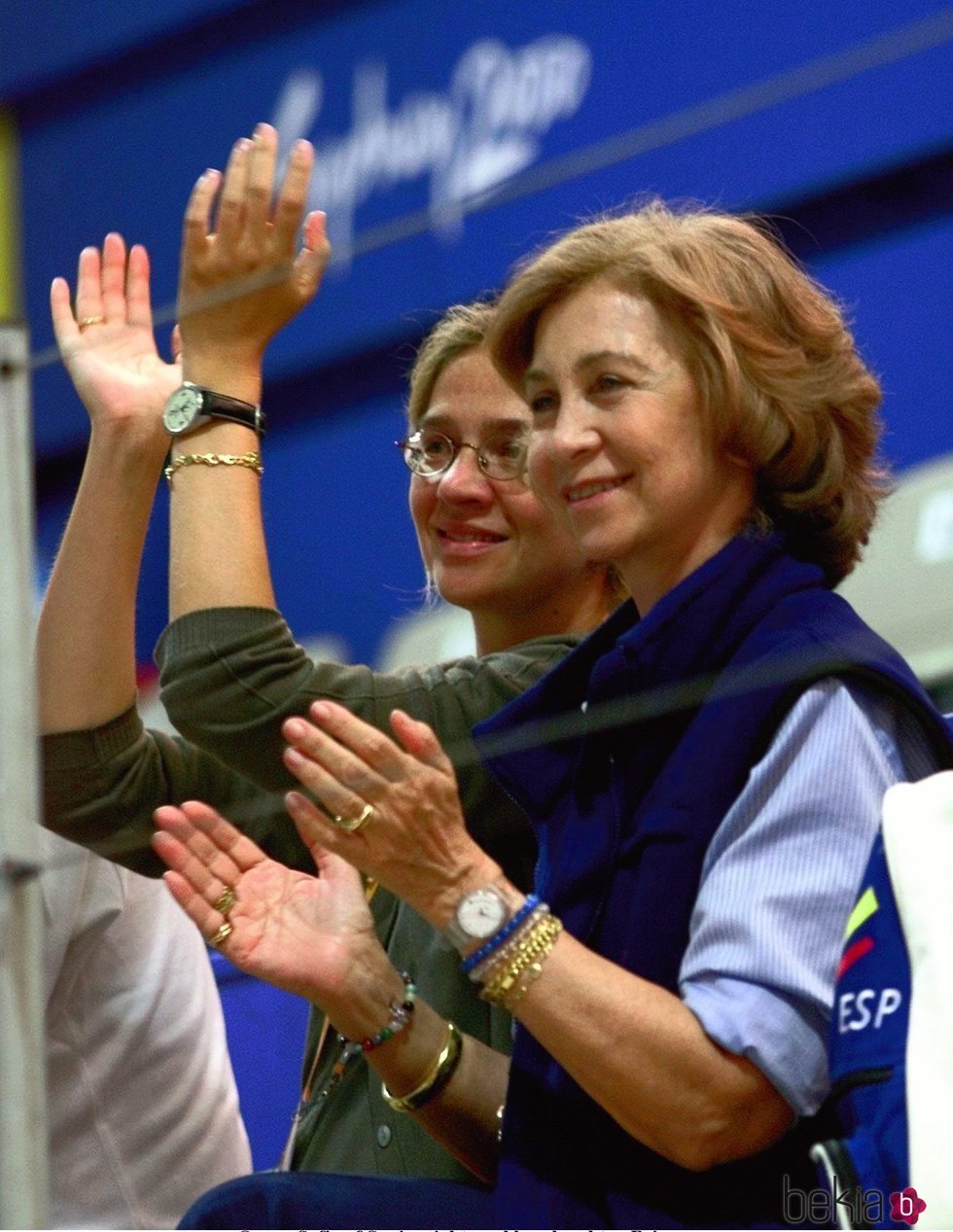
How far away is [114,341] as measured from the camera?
1440 millimetres

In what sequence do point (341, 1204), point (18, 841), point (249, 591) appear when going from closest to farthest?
point (18, 841) → point (341, 1204) → point (249, 591)

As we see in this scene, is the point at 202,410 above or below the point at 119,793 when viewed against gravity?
above

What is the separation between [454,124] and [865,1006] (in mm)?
2953

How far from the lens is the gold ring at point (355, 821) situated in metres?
1.03

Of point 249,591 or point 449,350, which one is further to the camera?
point 449,350

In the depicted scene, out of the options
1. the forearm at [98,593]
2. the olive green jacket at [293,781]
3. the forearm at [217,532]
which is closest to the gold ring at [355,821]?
the olive green jacket at [293,781]

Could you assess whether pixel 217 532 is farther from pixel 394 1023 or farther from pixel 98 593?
pixel 394 1023

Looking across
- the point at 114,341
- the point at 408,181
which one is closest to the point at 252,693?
the point at 114,341

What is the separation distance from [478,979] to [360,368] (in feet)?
8.09

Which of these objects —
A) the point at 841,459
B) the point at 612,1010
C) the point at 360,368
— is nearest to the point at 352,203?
the point at 360,368

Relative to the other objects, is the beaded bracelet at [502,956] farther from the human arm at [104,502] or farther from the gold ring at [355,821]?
the human arm at [104,502]

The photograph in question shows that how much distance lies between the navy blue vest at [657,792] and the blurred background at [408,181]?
0.10m

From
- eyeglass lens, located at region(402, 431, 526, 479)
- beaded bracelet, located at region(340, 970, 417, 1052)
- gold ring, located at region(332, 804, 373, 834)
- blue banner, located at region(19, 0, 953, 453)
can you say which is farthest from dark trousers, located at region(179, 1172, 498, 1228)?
blue banner, located at region(19, 0, 953, 453)

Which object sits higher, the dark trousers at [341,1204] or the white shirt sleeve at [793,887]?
the white shirt sleeve at [793,887]
